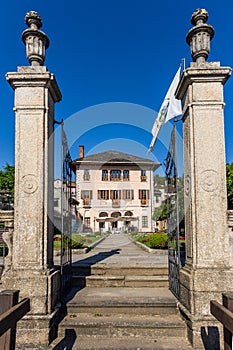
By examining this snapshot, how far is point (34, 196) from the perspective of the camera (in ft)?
13.0

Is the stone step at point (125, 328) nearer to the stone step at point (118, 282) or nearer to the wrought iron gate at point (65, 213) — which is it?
the wrought iron gate at point (65, 213)

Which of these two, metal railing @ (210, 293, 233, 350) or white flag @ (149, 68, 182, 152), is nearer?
metal railing @ (210, 293, 233, 350)

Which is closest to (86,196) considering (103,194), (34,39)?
(103,194)

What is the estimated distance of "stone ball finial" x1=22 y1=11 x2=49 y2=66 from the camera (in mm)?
4196

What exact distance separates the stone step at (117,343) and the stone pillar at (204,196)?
238 millimetres

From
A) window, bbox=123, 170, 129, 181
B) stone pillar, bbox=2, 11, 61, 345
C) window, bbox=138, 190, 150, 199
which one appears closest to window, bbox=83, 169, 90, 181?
window, bbox=123, 170, 129, 181

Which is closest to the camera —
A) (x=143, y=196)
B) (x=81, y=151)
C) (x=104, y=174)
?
(x=143, y=196)

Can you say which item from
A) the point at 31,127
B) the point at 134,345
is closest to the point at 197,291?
the point at 134,345

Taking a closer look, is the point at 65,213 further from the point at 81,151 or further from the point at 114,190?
the point at 81,151

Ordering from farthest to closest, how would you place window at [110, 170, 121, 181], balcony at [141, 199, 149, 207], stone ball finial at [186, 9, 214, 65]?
1. window at [110, 170, 121, 181]
2. balcony at [141, 199, 149, 207]
3. stone ball finial at [186, 9, 214, 65]

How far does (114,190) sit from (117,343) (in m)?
34.1

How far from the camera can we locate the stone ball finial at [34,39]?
165 inches

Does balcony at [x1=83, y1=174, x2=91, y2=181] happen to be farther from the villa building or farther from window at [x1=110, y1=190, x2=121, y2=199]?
window at [x1=110, y1=190, x2=121, y2=199]

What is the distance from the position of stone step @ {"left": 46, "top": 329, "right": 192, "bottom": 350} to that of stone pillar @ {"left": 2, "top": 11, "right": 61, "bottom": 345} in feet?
0.93
